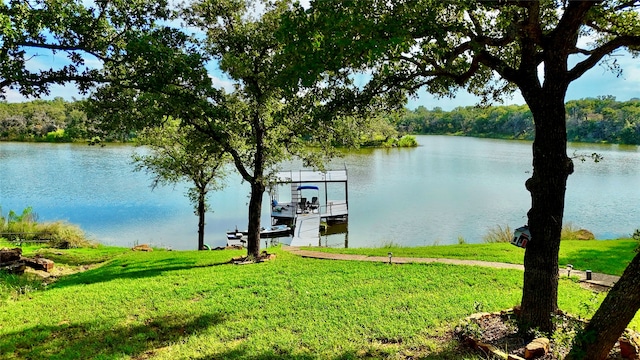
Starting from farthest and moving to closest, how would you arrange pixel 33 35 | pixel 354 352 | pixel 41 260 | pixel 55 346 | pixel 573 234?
pixel 573 234 < pixel 41 260 < pixel 33 35 < pixel 55 346 < pixel 354 352

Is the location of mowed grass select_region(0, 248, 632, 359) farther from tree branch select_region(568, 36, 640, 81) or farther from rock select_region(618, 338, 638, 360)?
tree branch select_region(568, 36, 640, 81)

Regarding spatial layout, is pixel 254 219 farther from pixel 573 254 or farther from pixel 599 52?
pixel 573 254

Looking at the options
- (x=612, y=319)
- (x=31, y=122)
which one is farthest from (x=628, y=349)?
(x=31, y=122)

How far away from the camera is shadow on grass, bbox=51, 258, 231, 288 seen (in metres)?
8.77

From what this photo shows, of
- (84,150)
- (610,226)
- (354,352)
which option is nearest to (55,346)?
(354,352)

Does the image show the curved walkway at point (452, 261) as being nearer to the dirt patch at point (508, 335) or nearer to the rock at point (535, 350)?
the dirt patch at point (508, 335)

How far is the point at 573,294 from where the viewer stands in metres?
7.19

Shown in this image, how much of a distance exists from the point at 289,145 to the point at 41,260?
6.65 meters

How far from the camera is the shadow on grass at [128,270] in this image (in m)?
8.77

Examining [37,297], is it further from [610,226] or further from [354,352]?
[610,226]

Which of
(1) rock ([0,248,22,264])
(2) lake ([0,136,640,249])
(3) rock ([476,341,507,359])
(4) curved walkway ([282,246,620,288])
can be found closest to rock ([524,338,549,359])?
(3) rock ([476,341,507,359])

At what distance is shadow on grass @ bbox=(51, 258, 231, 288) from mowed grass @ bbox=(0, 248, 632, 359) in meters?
0.10

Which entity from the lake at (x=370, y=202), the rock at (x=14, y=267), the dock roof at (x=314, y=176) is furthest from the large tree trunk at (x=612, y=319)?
the dock roof at (x=314, y=176)

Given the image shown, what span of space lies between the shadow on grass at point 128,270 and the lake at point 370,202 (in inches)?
291
